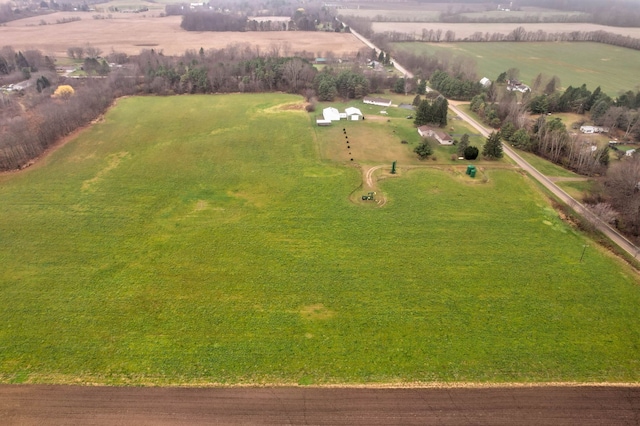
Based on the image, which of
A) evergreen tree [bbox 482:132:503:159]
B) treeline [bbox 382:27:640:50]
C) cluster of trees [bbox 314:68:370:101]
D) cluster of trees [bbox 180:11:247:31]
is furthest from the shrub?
cluster of trees [bbox 180:11:247:31]

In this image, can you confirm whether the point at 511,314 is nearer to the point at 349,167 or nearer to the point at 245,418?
the point at 245,418

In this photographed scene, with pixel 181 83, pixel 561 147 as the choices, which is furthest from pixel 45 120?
pixel 561 147

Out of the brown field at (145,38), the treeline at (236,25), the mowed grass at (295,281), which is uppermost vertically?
the treeline at (236,25)

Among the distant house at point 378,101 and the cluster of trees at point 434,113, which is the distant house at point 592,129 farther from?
the distant house at point 378,101

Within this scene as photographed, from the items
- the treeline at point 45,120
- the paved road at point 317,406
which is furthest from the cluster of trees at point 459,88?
the treeline at point 45,120

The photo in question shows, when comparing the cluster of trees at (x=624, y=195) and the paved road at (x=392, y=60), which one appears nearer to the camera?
the cluster of trees at (x=624, y=195)

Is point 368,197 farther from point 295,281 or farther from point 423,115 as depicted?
point 423,115
